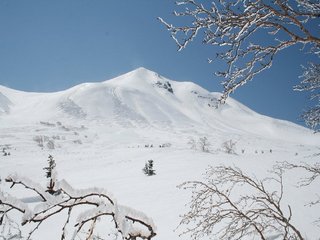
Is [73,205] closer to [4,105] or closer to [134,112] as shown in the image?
[134,112]

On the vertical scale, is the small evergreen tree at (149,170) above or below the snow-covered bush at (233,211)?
above

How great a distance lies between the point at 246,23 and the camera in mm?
2350

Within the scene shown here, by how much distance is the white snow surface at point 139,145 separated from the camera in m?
15.6

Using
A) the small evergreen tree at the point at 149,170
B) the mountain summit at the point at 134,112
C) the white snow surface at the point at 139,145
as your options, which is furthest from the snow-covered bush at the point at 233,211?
the mountain summit at the point at 134,112

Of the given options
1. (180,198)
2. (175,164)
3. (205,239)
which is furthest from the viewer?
(175,164)

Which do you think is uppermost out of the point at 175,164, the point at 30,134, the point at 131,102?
the point at 131,102

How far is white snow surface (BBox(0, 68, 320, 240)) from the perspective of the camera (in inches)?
615

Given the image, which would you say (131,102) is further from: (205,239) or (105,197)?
(105,197)

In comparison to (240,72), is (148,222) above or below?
below

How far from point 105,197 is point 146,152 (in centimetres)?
3514

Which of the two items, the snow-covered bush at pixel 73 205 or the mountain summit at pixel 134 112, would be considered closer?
the snow-covered bush at pixel 73 205

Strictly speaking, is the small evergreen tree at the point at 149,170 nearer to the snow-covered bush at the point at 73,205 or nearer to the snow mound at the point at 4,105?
the snow-covered bush at the point at 73,205

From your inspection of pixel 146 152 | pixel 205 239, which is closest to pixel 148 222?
pixel 205 239

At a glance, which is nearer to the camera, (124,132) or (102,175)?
(102,175)
